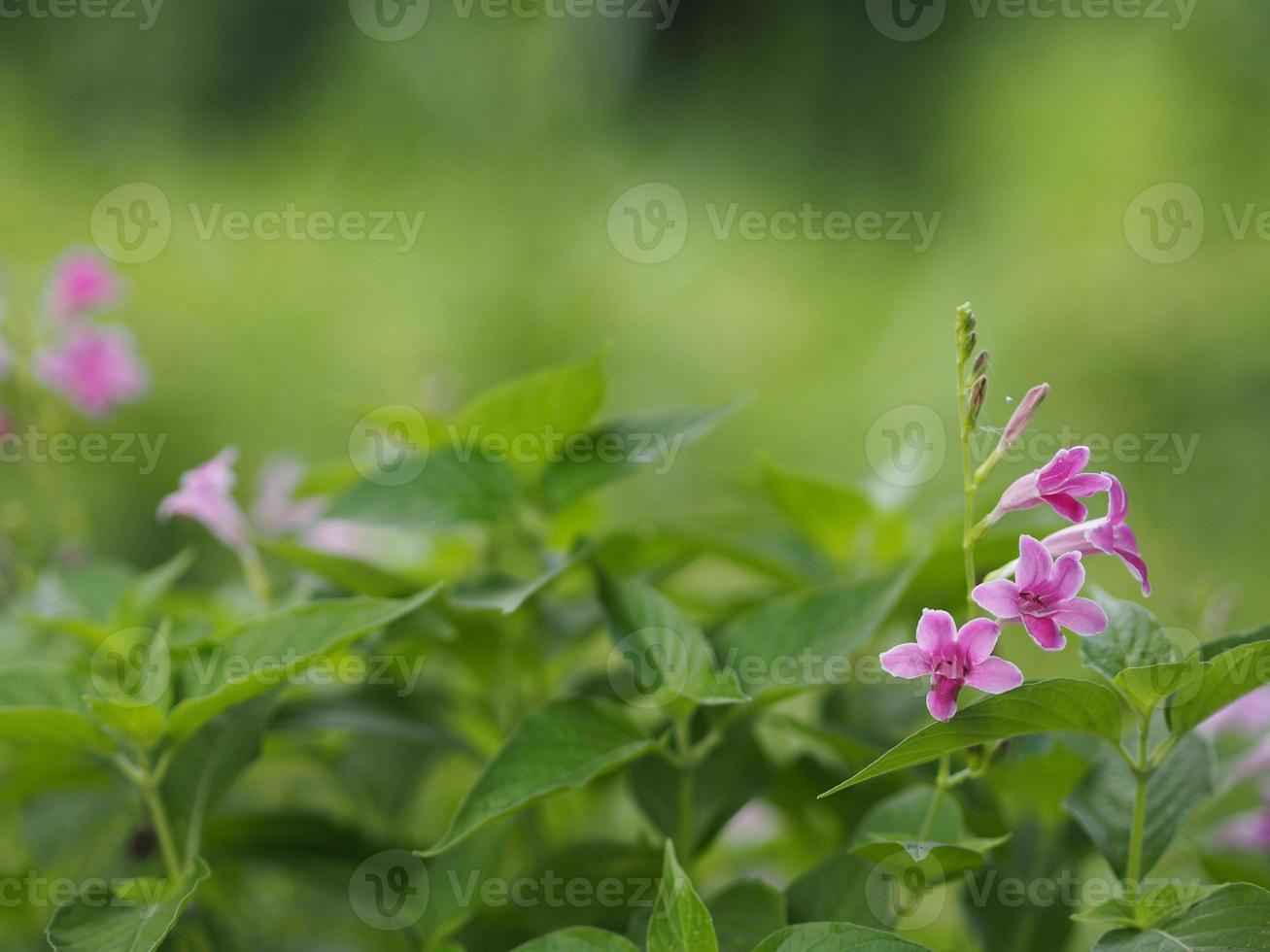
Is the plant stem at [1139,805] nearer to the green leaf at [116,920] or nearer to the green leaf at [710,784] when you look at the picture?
the green leaf at [710,784]

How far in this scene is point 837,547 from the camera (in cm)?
86

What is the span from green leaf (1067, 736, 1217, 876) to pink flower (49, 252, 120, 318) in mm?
799

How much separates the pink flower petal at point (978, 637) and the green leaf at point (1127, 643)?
3.2 inches

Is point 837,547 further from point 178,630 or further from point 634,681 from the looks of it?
point 178,630

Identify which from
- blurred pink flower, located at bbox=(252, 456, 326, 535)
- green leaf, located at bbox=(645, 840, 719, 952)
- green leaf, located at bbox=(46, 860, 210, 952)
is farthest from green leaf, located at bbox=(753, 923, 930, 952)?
blurred pink flower, located at bbox=(252, 456, 326, 535)

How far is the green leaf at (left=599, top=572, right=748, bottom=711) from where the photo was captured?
0.59 metres

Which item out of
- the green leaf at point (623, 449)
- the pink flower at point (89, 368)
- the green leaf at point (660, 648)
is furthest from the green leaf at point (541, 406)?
the pink flower at point (89, 368)

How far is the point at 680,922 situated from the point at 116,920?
289 millimetres

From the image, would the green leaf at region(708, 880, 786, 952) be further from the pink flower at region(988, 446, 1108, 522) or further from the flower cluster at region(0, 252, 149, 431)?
the flower cluster at region(0, 252, 149, 431)

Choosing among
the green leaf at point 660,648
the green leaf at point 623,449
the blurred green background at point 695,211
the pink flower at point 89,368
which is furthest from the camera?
the blurred green background at point 695,211

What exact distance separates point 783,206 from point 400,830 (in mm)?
2666

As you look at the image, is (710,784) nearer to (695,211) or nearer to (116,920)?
(116,920)

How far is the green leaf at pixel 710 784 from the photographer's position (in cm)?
66

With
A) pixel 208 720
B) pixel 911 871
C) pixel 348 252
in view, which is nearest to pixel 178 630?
pixel 208 720
